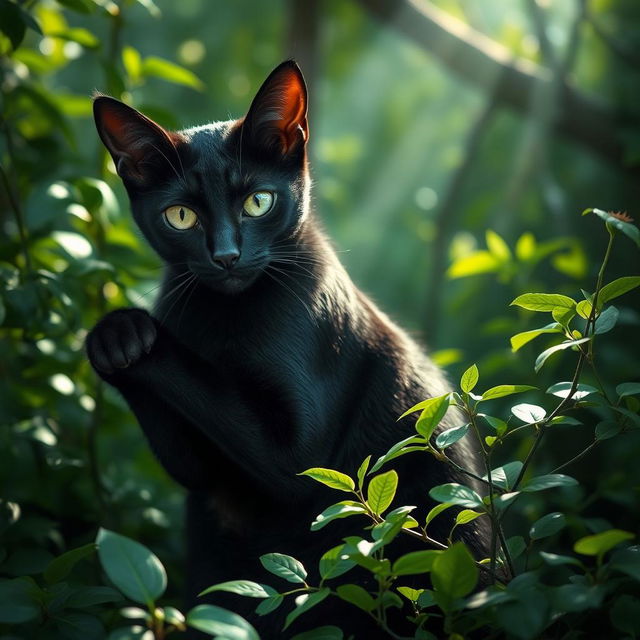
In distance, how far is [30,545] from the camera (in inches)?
76.0

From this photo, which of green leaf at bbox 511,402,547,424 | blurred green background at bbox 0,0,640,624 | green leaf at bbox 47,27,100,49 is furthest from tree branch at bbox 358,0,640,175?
green leaf at bbox 511,402,547,424

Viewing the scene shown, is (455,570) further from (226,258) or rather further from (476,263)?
(476,263)

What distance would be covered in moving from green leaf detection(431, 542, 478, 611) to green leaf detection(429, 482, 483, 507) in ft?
0.32

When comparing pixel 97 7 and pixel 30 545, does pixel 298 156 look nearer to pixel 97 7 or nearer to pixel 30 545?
pixel 97 7

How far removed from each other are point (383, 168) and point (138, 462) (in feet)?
7.57

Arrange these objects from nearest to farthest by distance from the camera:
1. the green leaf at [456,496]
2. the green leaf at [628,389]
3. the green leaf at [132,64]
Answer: the green leaf at [456,496], the green leaf at [628,389], the green leaf at [132,64]

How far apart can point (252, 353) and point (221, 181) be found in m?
0.41

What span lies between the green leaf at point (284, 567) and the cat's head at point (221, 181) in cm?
73

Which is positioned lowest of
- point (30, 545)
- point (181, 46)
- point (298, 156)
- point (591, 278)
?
point (30, 545)

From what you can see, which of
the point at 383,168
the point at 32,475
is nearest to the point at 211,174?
the point at 32,475

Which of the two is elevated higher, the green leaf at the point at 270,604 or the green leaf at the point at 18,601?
the green leaf at the point at 270,604

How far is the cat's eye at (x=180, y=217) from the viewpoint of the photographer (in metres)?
1.82

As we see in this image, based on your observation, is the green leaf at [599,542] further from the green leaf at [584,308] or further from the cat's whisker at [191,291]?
the cat's whisker at [191,291]

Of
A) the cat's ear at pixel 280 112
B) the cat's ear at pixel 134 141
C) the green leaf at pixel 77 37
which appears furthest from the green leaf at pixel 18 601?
the green leaf at pixel 77 37
